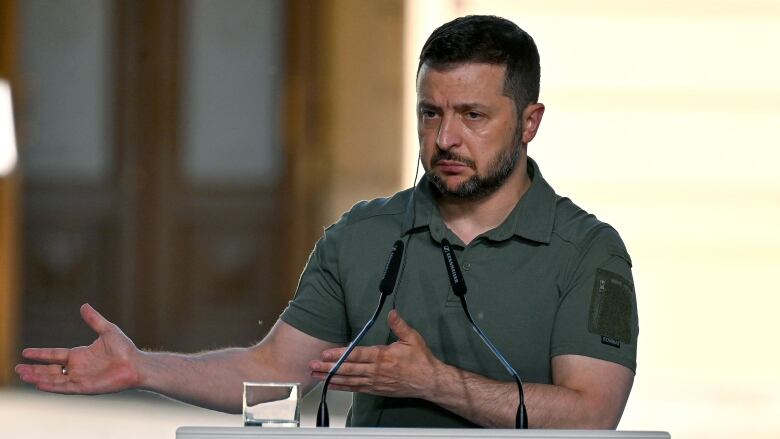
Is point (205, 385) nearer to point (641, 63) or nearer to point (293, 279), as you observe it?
point (641, 63)

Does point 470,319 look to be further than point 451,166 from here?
No

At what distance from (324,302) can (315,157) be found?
15.9 feet

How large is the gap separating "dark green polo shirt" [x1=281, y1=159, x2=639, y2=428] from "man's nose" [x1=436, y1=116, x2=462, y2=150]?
18 cm

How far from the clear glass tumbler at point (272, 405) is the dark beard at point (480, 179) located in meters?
0.66

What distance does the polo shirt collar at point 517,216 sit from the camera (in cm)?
269

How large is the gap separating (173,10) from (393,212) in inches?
207

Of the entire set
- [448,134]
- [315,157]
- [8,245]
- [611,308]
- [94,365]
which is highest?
[448,134]

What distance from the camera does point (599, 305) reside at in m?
2.62

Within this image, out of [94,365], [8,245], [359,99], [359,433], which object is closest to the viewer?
[359,433]

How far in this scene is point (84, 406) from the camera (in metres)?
6.66

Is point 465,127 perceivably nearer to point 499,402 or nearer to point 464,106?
point 464,106

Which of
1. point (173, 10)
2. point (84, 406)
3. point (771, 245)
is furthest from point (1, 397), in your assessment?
point (771, 245)

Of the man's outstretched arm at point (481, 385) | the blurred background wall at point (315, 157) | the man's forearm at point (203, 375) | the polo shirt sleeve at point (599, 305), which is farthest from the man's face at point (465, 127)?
the blurred background wall at point (315, 157)

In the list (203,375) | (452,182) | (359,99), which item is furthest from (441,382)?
(359,99)
